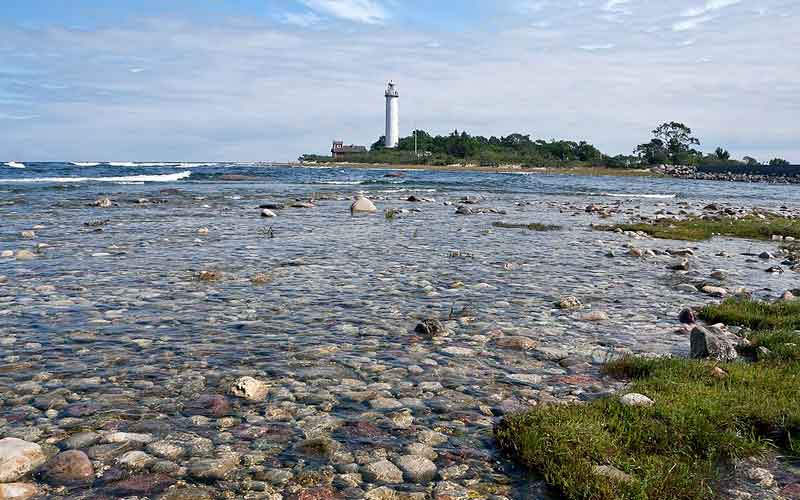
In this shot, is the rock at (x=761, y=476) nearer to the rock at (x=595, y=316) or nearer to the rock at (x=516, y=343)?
the rock at (x=516, y=343)

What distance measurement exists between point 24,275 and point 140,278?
2.22 meters

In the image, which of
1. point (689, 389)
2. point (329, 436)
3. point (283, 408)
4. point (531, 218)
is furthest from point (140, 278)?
point (531, 218)

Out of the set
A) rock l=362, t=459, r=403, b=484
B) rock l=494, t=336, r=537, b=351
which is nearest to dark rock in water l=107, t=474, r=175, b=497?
rock l=362, t=459, r=403, b=484

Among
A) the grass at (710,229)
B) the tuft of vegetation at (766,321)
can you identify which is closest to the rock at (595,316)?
the tuft of vegetation at (766,321)

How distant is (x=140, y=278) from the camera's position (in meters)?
11.7

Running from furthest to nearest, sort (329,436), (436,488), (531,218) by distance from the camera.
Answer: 1. (531,218)
2. (329,436)
3. (436,488)

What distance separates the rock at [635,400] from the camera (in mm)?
5777

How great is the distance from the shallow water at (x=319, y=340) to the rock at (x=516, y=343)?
0.38 ft

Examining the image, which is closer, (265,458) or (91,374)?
(265,458)

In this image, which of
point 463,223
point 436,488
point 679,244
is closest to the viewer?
point 436,488

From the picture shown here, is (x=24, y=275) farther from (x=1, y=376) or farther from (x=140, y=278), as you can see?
(x=1, y=376)

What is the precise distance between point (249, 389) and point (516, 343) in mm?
3668

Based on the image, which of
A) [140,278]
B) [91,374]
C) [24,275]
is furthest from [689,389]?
[24,275]

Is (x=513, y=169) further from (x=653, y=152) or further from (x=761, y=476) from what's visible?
(x=761, y=476)
